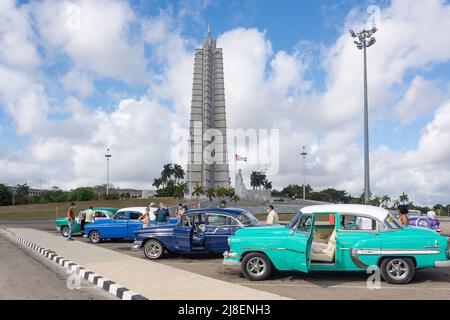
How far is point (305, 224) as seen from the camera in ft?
32.1

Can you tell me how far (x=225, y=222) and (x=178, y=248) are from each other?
1.58 meters

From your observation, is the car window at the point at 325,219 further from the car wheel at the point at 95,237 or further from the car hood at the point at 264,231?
the car wheel at the point at 95,237

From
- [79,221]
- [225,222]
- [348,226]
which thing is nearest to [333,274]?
[348,226]

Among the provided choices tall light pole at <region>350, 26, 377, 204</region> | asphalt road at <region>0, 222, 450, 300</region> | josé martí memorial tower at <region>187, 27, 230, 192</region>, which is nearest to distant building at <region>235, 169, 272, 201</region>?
josé martí memorial tower at <region>187, 27, 230, 192</region>

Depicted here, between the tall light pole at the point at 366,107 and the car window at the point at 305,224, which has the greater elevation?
the tall light pole at the point at 366,107

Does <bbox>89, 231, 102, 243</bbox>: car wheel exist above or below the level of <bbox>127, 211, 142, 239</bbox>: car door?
below

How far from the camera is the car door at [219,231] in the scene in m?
13.4

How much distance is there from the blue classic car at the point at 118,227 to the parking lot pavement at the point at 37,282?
5659 millimetres

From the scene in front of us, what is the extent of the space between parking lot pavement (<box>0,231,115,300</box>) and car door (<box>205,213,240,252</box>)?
13.6 feet

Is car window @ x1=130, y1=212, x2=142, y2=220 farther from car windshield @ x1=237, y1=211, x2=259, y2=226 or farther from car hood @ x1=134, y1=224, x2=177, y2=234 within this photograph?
car windshield @ x1=237, y1=211, x2=259, y2=226

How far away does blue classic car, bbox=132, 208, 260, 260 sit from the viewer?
13.4 metres

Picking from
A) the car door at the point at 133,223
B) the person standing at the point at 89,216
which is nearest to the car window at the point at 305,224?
the car door at the point at 133,223
